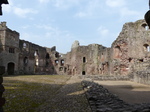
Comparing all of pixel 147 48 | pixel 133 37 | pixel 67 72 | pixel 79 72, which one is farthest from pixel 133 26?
pixel 67 72

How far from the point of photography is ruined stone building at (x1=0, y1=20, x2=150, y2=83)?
25.0 m

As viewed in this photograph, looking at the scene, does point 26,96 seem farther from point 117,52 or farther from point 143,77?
point 117,52

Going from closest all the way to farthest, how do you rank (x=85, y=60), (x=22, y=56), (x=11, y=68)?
1. (x=11, y=68)
2. (x=22, y=56)
3. (x=85, y=60)

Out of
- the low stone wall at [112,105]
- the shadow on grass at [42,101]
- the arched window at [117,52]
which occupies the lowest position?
the shadow on grass at [42,101]

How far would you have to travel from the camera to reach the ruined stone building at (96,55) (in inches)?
985

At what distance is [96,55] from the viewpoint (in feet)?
114

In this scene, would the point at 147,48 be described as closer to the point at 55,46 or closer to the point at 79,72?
the point at 79,72

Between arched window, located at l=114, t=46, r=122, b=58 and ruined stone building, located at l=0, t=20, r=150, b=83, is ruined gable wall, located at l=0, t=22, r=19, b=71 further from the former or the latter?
arched window, located at l=114, t=46, r=122, b=58

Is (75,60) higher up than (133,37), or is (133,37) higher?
(133,37)

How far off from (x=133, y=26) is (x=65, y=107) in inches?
967

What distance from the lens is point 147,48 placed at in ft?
84.2

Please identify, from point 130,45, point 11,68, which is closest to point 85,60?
point 130,45

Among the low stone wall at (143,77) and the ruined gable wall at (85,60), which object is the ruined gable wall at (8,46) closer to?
the ruined gable wall at (85,60)

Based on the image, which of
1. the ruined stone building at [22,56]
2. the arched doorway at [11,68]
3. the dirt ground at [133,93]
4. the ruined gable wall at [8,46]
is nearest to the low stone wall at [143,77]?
the dirt ground at [133,93]
